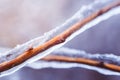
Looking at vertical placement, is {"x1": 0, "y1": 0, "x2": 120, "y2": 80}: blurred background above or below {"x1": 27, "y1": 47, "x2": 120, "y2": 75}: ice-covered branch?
above

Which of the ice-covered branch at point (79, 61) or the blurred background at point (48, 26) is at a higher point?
the blurred background at point (48, 26)

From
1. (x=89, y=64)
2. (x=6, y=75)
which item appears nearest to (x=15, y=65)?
(x=6, y=75)

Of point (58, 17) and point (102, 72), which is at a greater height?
point (58, 17)

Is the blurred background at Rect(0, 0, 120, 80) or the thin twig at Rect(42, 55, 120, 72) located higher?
the blurred background at Rect(0, 0, 120, 80)

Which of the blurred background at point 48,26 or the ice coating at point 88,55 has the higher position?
the blurred background at point 48,26

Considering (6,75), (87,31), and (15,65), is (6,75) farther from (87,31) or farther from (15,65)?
(87,31)

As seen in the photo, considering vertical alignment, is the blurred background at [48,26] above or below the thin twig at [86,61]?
above

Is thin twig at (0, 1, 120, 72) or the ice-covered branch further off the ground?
thin twig at (0, 1, 120, 72)
